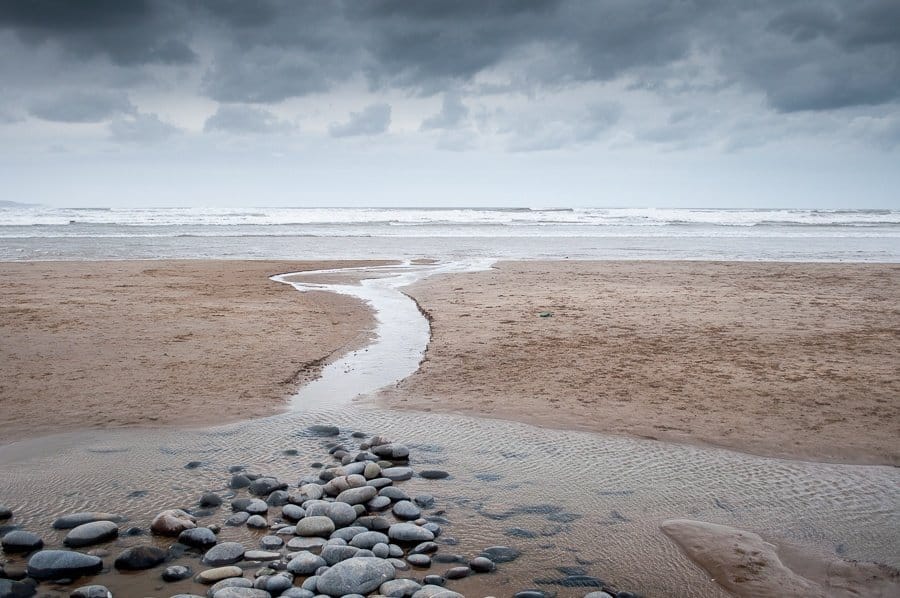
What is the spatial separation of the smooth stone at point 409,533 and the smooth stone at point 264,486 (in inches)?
45.7

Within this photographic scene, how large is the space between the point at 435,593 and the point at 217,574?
4.51 feet

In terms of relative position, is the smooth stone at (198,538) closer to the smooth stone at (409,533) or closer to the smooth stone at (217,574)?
the smooth stone at (217,574)

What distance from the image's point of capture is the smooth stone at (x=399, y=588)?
3662mm

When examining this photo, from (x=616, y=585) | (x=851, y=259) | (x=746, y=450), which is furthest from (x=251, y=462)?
(x=851, y=259)

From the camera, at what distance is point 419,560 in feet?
13.4

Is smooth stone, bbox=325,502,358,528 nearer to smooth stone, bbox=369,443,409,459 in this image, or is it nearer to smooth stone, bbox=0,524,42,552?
smooth stone, bbox=369,443,409,459

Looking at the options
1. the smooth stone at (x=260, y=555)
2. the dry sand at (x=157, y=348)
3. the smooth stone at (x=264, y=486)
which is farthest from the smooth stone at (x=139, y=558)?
the dry sand at (x=157, y=348)

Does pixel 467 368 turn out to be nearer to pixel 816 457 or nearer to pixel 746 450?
pixel 746 450

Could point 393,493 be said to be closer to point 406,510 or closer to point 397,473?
point 406,510

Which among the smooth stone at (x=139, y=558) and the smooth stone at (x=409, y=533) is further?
the smooth stone at (x=409, y=533)

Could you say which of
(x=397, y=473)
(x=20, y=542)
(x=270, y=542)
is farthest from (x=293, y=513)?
(x=20, y=542)

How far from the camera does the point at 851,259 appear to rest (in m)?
26.8

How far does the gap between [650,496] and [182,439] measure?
4.47 metres

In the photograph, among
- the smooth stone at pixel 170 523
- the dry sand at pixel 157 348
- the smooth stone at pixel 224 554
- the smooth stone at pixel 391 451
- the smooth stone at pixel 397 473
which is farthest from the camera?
the dry sand at pixel 157 348
